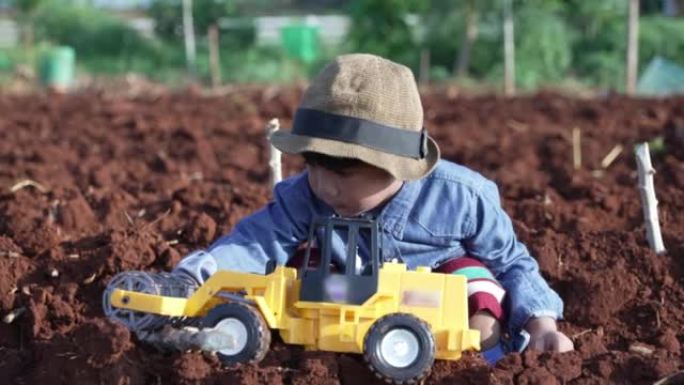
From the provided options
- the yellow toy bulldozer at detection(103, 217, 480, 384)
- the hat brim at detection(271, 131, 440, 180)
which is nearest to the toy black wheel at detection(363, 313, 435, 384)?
the yellow toy bulldozer at detection(103, 217, 480, 384)

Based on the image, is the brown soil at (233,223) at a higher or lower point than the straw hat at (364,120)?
lower

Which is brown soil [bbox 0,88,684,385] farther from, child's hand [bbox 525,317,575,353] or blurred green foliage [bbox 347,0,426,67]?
blurred green foliage [bbox 347,0,426,67]

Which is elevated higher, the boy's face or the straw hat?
the straw hat

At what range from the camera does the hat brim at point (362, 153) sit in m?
3.43

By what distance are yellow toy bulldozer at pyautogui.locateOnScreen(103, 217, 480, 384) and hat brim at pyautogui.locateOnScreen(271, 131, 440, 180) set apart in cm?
17

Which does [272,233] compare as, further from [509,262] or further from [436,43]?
[436,43]

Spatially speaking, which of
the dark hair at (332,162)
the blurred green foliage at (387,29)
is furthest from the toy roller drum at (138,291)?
the blurred green foliage at (387,29)

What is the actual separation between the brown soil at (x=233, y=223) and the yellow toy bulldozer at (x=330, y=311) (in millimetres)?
67

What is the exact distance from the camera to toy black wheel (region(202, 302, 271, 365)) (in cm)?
327

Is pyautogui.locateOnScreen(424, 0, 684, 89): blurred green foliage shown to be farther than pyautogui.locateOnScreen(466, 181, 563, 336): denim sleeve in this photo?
Yes

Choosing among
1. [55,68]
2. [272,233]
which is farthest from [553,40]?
[272,233]

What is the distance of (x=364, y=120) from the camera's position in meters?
3.49

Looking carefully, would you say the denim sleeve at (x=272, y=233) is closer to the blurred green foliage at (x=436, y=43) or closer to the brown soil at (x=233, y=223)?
the brown soil at (x=233, y=223)

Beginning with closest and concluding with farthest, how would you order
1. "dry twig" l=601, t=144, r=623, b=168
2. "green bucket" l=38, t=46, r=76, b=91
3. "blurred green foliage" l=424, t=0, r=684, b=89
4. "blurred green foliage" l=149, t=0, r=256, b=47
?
"dry twig" l=601, t=144, r=623, b=168
"green bucket" l=38, t=46, r=76, b=91
"blurred green foliage" l=424, t=0, r=684, b=89
"blurred green foliage" l=149, t=0, r=256, b=47
